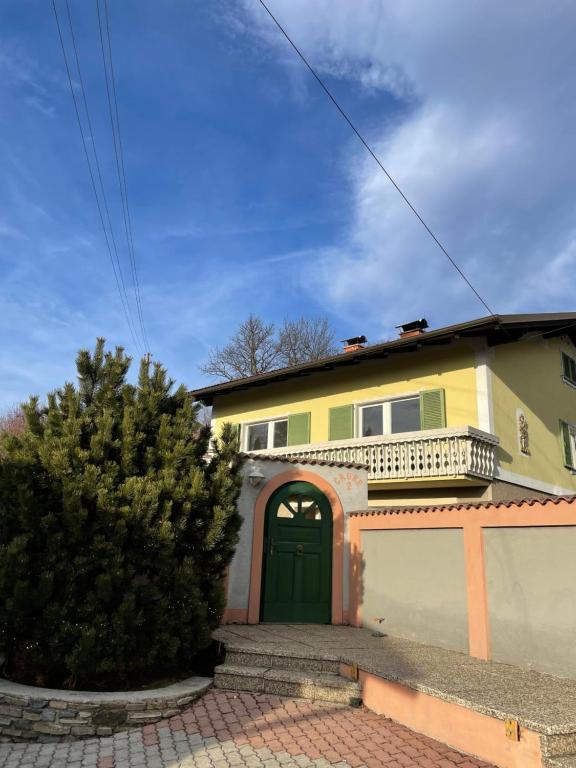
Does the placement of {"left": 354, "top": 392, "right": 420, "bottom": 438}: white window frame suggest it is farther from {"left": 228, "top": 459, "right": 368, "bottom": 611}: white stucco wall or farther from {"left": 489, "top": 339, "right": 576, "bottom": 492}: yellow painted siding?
{"left": 228, "top": 459, "right": 368, "bottom": 611}: white stucco wall

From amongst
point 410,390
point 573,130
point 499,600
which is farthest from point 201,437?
point 410,390

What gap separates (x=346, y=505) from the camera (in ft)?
26.7

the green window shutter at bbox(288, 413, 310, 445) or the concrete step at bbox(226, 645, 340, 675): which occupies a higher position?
the green window shutter at bbox(288, 413, 310, 445)

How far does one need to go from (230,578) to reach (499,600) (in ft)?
11.5

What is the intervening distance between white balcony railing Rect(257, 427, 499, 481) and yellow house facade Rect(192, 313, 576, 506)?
0.02m

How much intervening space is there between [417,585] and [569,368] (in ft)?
36.7

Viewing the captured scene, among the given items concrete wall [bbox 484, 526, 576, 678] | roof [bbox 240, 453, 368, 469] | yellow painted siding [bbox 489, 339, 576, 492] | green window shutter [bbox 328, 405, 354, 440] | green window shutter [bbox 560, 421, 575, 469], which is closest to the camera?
concrete wall [bbox 484, 526, 576, 678]

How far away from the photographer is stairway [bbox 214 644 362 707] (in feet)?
16.4

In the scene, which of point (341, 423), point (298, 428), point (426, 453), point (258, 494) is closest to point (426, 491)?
point (426, 453)

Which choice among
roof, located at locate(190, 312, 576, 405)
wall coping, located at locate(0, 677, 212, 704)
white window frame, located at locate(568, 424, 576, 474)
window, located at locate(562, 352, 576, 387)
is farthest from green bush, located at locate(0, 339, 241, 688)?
window, located at locate(562, 352, 576, 387)

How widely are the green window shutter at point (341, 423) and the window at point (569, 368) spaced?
6543mm

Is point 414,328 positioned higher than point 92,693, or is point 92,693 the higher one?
point 414,328

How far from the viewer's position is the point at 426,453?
11219mm

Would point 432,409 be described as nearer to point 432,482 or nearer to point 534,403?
point 432,482
